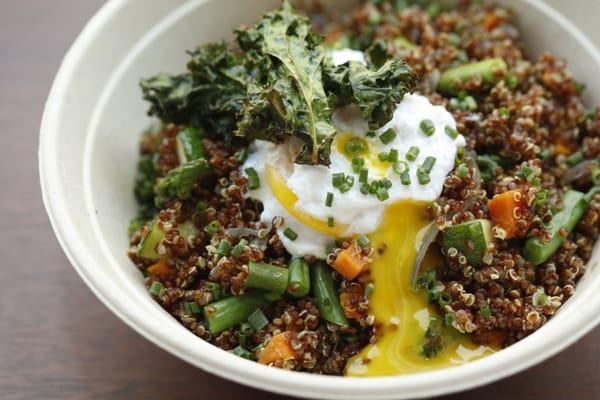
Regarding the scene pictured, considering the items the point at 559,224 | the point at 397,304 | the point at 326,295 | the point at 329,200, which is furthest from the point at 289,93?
the point at 559,224

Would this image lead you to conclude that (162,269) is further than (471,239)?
Yes

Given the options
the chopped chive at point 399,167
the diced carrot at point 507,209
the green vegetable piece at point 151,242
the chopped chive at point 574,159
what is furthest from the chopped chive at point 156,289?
the chopped chive at point 574,159

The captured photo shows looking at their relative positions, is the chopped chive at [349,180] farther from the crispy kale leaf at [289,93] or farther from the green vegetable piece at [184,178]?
the green vegetable piece at [184,178]

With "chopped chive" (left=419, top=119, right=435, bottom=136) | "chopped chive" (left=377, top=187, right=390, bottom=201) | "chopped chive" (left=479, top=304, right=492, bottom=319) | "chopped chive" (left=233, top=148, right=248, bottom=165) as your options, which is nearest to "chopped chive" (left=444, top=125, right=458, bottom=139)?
"chopped chive" (left=419, top=119, right=435, bottom=136)

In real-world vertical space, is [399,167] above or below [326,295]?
above

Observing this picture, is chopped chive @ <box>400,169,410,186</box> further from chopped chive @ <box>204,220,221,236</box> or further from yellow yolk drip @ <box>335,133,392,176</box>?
chopped chive @ <box>204,220,221,236</box>

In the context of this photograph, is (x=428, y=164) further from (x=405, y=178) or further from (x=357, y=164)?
(x=357, y=164)
